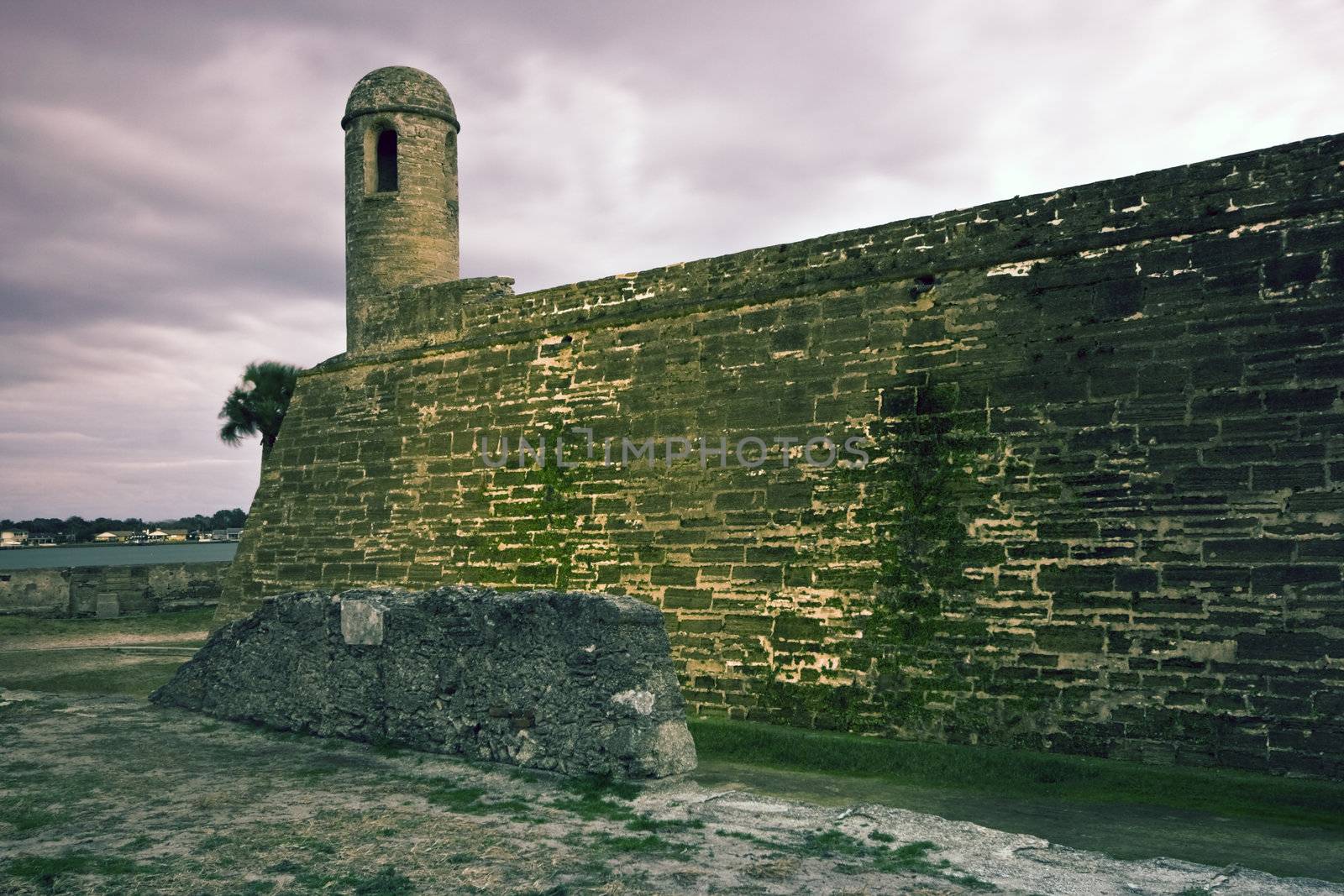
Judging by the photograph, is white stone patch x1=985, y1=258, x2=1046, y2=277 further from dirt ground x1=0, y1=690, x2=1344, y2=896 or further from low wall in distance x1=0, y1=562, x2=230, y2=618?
low wall in distance x1=0, y1=562, x2=230, y2=618

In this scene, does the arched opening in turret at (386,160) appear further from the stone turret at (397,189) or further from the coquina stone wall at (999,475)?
the coquina stone wall at (999,475)

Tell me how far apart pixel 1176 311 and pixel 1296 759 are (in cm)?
319

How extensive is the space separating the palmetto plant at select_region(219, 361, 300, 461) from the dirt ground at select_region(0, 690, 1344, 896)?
20324 millimetres

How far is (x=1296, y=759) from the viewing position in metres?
6.10

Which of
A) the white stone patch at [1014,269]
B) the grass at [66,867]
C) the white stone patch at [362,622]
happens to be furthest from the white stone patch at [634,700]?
the white stone patch at [1014,269]

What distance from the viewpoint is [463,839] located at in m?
4.63

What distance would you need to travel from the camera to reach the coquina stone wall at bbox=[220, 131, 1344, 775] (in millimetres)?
6441

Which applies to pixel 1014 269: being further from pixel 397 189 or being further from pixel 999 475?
pixel 397 189

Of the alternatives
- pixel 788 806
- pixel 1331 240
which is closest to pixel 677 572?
pixel 788 806

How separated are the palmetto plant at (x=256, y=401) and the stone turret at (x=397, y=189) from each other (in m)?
12.0

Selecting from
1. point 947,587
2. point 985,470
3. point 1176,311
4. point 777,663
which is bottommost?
point 777,663

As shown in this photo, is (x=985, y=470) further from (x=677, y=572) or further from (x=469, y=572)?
(x=469, y=572)

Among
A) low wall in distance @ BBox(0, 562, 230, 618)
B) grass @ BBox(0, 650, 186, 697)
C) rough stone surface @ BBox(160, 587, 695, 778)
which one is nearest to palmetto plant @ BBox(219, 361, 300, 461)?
low wall in distance @ BBox(0, 562, 230, 618)

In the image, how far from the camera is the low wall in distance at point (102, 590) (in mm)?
19375
